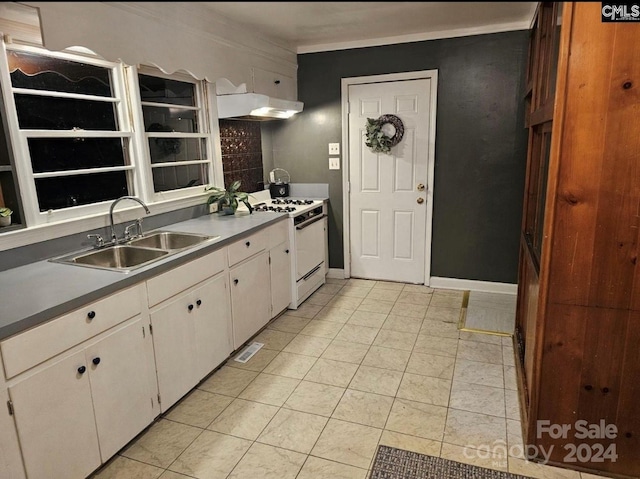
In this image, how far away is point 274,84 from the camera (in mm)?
3777

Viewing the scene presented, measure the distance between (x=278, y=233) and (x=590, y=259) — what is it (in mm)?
2211

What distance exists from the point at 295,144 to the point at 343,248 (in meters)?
1.18

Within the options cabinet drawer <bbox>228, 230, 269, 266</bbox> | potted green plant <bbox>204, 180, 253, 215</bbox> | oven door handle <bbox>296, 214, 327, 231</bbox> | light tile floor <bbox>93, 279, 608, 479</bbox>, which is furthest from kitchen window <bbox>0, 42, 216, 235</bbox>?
light tile floor <bbox>93, 279, 608, 479</bbox>

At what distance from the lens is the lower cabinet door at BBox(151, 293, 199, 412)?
7.25 feet

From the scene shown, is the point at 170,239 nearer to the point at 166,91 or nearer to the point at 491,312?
the point at 166,91

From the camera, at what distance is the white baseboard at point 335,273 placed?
15.0 feet

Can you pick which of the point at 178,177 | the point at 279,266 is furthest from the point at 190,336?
the point at 178,177

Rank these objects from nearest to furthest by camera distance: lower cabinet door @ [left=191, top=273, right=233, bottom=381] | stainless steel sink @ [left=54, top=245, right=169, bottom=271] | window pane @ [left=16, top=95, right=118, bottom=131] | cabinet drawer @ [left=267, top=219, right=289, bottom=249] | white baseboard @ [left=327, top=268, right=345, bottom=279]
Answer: window pane @ [left=16, top=95, right=118, bottom=131]
stainless steel sink @ [left=54, top=245, right=169, bottom=271]
lower cabinet door @ [left=191, top=273, right=233, bottom=381]
cabinet drawer @ [left=267, top=219, right=289, bottom=249]
white baseboard @ [left=327, top=268, right=345, bottom=279]

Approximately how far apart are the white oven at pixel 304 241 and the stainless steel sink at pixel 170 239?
1006 mm

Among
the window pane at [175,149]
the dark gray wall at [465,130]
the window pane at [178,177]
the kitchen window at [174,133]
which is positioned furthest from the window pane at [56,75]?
the dark gray wall at [465,130]

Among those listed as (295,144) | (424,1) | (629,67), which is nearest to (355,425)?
(629,67)

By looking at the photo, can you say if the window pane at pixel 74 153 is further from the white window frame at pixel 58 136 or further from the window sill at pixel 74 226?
the window sill at pixel 74 226

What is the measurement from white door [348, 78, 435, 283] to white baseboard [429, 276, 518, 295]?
0.17 m

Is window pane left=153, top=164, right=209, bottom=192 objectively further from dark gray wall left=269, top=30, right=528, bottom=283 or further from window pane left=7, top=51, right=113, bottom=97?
dark gray wall left=269, top=30, right=528, bottom=283
